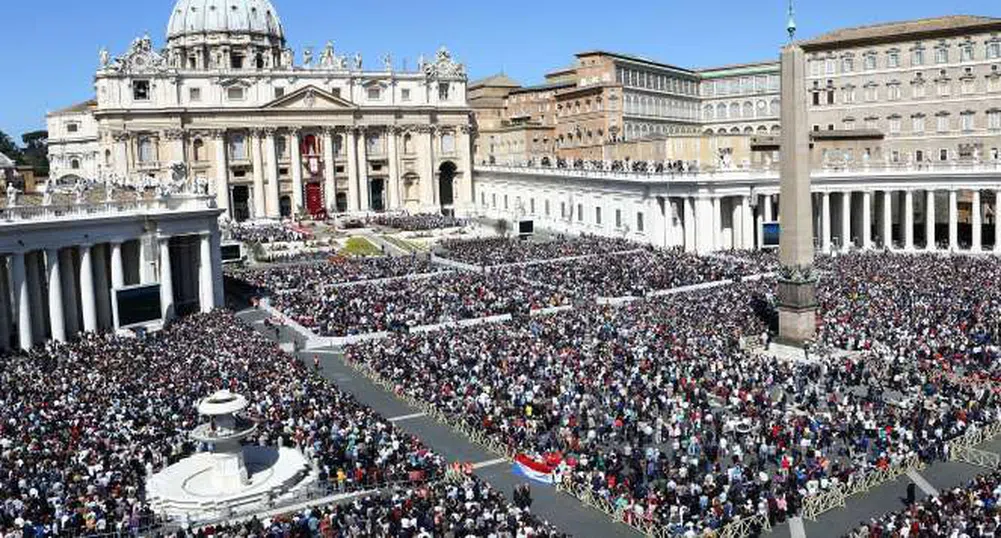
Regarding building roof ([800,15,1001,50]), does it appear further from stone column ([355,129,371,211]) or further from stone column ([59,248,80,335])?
stone column ([59,248,80,335])

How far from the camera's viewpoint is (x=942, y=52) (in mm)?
75500

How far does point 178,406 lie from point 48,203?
18598mm

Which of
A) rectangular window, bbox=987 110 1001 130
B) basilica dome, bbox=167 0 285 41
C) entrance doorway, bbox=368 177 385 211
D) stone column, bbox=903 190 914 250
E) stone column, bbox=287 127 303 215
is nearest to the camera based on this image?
stone column, bbox=903 190 914 250

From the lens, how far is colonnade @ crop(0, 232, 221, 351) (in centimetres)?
4241

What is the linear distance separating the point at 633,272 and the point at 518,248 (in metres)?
15.4

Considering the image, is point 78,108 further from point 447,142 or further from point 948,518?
point 948,518

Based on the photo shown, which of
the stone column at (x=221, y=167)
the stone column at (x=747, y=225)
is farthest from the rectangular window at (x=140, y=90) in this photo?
the stone column at (x=747, y=225)

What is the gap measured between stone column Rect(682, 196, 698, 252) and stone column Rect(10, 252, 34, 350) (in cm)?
4354

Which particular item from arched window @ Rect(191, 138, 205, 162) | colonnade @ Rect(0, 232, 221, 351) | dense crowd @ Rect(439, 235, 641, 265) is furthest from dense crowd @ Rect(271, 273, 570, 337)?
arched window @ Rect(191, 138, 205, 162)

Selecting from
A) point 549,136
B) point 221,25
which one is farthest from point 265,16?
point 549,136

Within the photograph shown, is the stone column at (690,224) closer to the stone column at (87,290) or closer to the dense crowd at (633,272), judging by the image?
the dense crowd at (633,272)

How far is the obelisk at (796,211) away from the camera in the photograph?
124 ft

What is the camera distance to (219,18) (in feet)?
366

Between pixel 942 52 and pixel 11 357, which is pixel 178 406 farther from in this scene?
pixel 942 52
